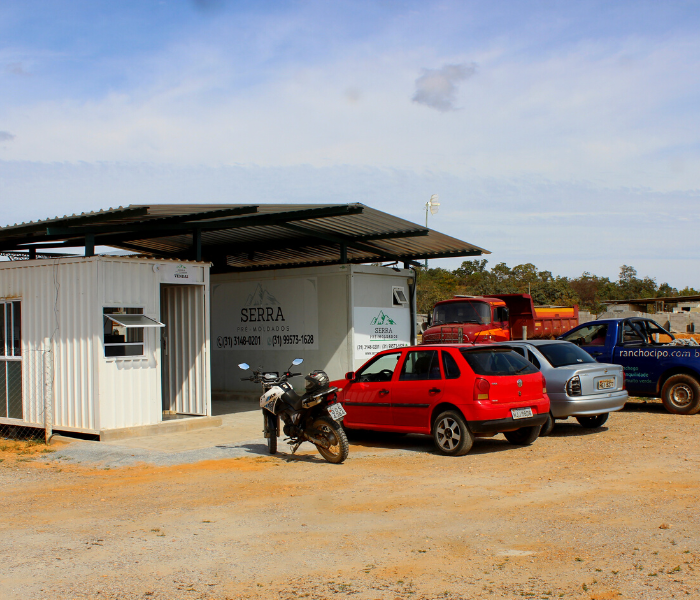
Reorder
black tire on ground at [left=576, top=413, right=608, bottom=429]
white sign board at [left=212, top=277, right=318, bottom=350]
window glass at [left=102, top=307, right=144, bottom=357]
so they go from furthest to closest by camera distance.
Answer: white sign board at [left=212, top=277, right=318, bottom=350], black tire on ground at [left=576, top=413, right=608, bottom=429], window glass at [left=102, top=307, right=144, bottom=357]

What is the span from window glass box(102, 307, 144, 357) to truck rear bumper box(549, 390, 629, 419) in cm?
666

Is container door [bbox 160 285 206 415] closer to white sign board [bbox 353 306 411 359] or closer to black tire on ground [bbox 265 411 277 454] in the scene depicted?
black tire on ground [bbox 265 411 277 454]

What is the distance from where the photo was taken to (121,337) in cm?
1179

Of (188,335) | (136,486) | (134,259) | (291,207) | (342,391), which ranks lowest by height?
(136,486)

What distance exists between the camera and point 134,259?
11.9 metres

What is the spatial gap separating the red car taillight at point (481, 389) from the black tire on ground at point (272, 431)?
2829 millimetres

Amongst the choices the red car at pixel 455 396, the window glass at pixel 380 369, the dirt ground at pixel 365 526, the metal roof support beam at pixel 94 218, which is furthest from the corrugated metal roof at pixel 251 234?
the dirt ground at pixel 365 526

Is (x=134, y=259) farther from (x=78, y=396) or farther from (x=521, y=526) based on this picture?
(x=521, y=526)

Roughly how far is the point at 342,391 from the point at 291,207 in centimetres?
363

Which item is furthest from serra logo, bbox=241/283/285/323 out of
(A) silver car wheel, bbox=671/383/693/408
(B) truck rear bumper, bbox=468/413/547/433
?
(B) truck rear bumper, bbox=468/413/547/433

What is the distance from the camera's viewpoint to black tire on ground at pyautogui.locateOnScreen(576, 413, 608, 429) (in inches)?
482

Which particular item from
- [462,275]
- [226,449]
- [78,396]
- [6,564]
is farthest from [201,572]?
[462,275]

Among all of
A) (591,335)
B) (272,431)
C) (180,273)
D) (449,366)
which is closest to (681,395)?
(591,335)

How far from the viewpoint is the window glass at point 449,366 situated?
9.91 metres
